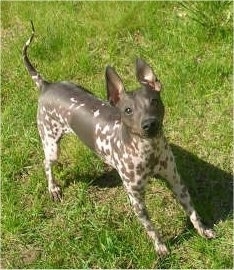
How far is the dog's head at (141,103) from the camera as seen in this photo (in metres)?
3.87

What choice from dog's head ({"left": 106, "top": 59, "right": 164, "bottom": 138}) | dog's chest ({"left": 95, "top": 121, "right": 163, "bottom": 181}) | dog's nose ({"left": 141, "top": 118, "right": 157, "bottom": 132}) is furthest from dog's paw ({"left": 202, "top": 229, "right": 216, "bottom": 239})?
dog's nose ({"left": 141, "top": 118, "right": 157, "bottom": 132})

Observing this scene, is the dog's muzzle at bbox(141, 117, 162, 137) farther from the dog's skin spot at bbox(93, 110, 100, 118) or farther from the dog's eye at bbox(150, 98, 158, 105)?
the dog's skin spot at bbox(93, 110, 100, 118)

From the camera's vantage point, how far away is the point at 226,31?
6.45 metres

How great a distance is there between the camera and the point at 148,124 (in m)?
3.83

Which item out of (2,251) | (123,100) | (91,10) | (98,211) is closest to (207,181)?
(98,211)

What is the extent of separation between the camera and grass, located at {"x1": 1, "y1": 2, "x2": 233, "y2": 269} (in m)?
4.70

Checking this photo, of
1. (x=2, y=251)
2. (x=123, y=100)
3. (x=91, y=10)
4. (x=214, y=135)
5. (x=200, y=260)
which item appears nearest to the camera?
(x=123, y=100)

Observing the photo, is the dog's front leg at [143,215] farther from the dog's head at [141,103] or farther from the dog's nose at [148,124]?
the dog's nose at [148,124]

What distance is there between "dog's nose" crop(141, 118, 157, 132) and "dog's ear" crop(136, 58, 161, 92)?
1.02ft

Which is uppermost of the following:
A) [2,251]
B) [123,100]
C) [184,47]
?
[123,100]

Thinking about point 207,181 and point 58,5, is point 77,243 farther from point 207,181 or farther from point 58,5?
point 58,5

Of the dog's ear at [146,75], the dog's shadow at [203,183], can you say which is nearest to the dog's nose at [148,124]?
the dog's ear at [146,75]

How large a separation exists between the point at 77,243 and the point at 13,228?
0.58 m

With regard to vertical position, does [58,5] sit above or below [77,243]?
above
